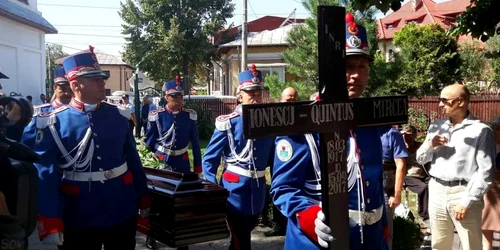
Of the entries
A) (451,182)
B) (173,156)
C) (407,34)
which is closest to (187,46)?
(407,34)

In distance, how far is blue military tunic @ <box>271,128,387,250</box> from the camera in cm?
250

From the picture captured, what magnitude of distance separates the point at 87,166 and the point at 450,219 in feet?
10.4

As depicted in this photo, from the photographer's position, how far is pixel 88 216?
3639mm

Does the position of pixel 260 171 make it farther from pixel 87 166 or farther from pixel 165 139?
pixel 165 139

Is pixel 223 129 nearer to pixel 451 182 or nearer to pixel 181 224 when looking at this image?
pixel 181 224

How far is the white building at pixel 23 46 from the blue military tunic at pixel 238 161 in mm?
19268

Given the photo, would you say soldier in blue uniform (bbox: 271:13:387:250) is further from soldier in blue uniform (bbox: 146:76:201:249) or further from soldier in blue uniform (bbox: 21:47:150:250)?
soldier in blue uniform (bbox: 146:76:201:249)

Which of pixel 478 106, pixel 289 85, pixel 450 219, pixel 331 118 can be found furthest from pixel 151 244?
pixel 478 106

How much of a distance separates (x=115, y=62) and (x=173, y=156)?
71969 mm

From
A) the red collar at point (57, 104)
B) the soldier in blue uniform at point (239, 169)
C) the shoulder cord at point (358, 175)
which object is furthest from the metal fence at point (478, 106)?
the shoulder cord at point (358, 175)

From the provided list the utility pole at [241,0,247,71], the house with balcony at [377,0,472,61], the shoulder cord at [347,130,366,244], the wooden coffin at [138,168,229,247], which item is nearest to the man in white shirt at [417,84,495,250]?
the wooden coffin at [138,168,229,247]

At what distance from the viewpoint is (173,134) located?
23.8 feet

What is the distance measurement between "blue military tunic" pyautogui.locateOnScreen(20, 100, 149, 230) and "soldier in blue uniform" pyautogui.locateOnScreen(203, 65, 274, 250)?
3.86 ft

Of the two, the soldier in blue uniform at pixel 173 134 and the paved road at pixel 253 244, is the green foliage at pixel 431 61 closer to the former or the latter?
the soldier in blue uniform at pixel 173 134
